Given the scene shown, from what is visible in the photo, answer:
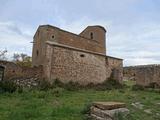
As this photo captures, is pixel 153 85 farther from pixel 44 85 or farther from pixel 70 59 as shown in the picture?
pixel 44 85

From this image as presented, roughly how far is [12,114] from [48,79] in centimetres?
1040

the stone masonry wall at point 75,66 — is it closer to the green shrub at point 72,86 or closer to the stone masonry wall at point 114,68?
the green shrub at point 72,86

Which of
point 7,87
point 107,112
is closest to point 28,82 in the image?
point 7,87

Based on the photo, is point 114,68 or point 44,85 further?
point 114,68

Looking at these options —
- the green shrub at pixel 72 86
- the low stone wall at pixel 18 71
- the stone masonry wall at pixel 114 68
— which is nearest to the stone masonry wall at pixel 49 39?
the low stone wall at pixel 18 71

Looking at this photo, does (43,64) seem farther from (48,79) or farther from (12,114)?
(12,114)

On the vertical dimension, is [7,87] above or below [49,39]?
below

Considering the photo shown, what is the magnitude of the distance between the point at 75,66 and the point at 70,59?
0.95 m

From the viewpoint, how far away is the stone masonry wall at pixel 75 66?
62.5 ft

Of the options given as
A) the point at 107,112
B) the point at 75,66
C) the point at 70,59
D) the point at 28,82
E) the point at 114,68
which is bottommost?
the point at 107,112

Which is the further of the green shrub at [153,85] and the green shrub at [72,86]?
the green shrub at [153,85]

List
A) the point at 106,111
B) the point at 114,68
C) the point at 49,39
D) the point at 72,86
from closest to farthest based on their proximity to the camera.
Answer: the point at 106,111
the point at 72,86
the point at 49,39
the point at 114,68

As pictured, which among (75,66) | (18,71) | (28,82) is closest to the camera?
(28,82)

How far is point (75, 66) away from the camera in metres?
20.9
